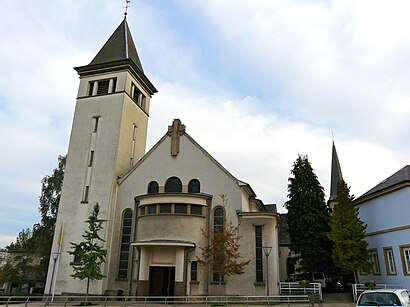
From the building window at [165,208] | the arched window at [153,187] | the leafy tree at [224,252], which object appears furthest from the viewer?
the arched window at [153,187]

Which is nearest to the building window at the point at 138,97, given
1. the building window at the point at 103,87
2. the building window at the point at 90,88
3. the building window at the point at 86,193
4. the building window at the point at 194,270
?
the building window at the point at 103,87

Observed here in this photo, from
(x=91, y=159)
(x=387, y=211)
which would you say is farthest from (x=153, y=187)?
(x=387, y=211)

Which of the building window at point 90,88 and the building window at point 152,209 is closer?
the building window at point 152,209

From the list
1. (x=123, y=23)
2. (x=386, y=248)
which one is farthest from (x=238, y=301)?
(x=123, y=23)

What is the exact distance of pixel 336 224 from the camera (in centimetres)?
2727

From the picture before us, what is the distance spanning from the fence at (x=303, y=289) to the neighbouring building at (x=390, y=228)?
6012mm

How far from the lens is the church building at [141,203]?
82.8 feet

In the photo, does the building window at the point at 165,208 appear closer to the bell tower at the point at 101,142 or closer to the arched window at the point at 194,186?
the arched window at the point at 194,186

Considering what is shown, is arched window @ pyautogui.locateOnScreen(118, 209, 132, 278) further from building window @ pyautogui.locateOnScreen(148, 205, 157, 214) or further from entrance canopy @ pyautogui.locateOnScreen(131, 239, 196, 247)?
entrance canopy @ pyautogui.locateOnScreen(131, 239, 196, 247)

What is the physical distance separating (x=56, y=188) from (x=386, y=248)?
117ft

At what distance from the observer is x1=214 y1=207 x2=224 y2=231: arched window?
26.6m

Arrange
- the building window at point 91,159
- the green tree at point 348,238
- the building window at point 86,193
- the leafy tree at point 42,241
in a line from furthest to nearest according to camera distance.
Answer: the leafy tree at point 42,241
the building window at point 91,159
the building window at point 86,193
the green tree at point 348,238

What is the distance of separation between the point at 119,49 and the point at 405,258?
105 ft

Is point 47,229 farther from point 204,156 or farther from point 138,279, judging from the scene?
point 204,156
